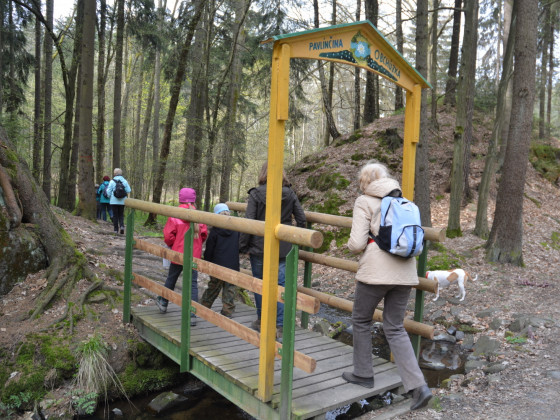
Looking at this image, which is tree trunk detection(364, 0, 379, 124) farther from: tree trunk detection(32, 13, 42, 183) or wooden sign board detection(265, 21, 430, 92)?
wooden sign board detection(265, 21, 430, 92)

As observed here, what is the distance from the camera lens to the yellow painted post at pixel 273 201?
3.04 meters

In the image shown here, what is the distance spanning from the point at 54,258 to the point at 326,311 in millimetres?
4951

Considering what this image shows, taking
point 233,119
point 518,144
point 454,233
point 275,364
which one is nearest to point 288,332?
point 275,364

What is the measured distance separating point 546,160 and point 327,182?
917 centimetres

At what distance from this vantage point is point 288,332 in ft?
10.4

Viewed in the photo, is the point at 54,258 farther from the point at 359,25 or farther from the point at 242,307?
the point at 359,25

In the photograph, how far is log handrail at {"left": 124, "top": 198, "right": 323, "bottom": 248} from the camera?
2926 millimetres

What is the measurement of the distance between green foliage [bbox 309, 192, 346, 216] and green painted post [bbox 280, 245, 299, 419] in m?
9.50

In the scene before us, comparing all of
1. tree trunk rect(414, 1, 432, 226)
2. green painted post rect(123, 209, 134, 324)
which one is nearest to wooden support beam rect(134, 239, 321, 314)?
green painted post rect(123, 209, 134, 324)

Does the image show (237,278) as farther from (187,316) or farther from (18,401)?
(18,401)

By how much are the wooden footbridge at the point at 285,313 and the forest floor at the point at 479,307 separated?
2.01ft

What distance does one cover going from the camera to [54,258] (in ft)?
20.1

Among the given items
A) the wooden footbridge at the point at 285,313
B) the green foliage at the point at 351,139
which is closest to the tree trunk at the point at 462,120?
the green foliage at the point at 351,139

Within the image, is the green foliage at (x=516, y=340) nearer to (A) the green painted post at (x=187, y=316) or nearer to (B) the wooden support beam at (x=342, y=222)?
(B) the wooden support beam at (x=342, y=222)
